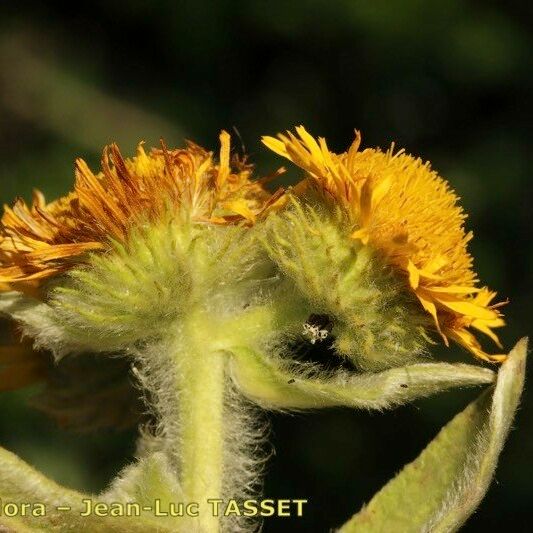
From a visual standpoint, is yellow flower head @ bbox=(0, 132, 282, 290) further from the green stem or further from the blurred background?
the blurred background

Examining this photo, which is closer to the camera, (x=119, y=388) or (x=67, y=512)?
(x=67, y=512)

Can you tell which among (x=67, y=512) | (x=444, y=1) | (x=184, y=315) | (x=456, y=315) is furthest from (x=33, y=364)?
(x=444, y=1)

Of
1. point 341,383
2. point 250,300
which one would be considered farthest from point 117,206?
point 341,383

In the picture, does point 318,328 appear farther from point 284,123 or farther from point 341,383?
point 284,123

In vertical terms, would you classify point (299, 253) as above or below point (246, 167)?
below

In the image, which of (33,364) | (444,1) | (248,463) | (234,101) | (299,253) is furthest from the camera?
(234,101)

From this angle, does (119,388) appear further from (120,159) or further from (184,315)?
(120,159)

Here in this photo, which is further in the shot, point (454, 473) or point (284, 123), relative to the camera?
point (284, 123)
